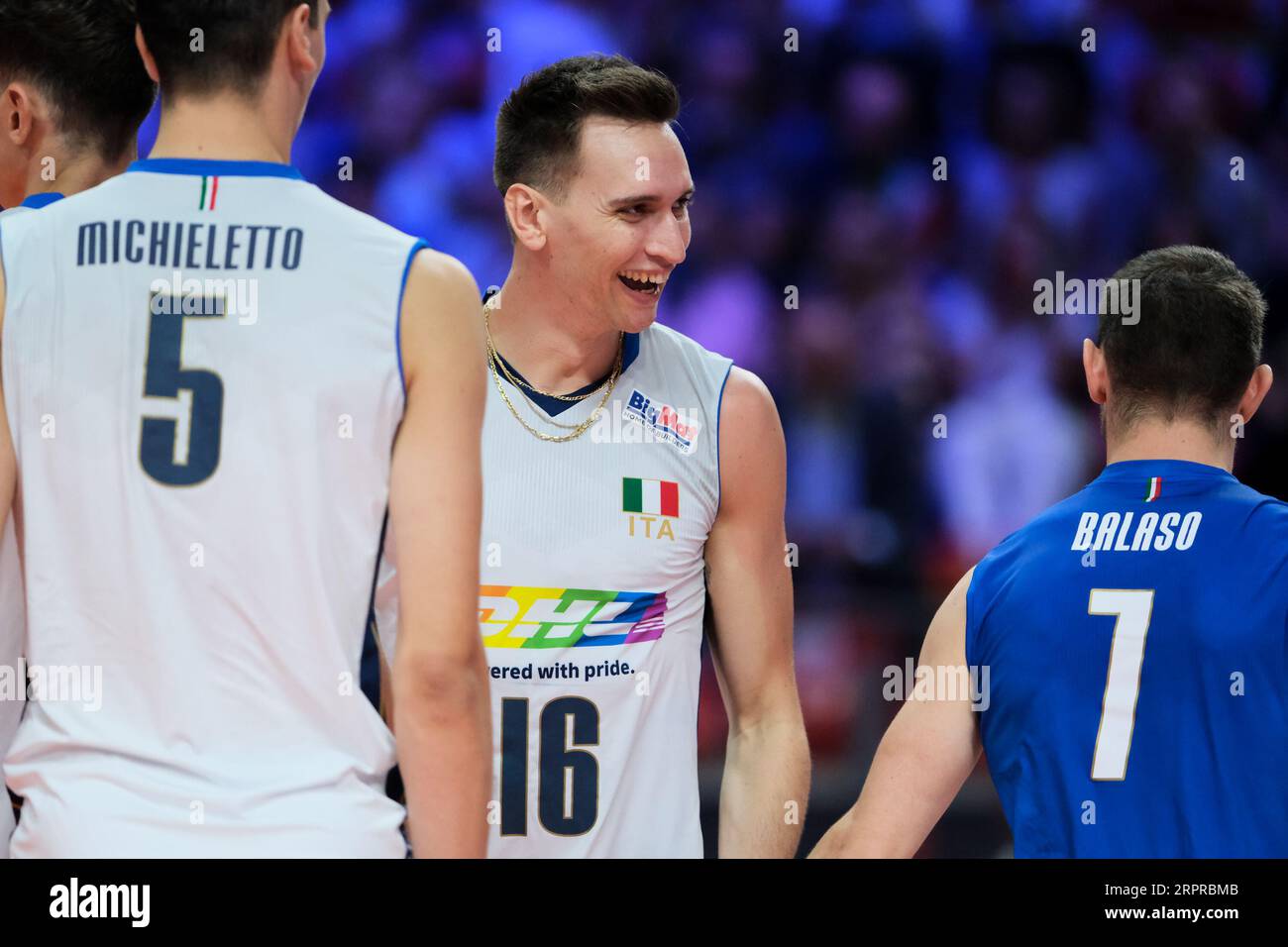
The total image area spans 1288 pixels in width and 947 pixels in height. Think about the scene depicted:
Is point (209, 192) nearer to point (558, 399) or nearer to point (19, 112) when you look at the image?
point (19, 112)

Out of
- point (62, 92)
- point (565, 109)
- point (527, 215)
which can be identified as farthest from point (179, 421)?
point (565, 109)

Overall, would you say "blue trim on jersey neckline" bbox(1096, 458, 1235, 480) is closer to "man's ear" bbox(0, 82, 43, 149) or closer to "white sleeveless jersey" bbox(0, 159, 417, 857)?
"white sleeveless jersey" bbox(0, 159, 417, 857)

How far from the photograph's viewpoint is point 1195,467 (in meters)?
2.88

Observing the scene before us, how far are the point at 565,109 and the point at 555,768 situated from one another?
55.7 inches

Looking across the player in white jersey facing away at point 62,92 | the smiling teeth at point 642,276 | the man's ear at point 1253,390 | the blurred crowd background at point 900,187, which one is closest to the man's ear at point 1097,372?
the man's ear at point 1253,390

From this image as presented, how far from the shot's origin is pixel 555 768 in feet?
10.7

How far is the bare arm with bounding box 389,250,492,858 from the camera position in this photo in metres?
2.20

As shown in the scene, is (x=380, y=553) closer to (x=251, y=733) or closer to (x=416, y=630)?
(x=416, y=630)

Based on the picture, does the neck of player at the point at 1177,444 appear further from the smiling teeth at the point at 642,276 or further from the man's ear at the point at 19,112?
the man's ear at the point at 19,112

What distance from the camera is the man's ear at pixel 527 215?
11.6 feet

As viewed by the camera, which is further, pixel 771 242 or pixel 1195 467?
pixel 771 242

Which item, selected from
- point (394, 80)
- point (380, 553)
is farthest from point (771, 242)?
point (380, 553)
